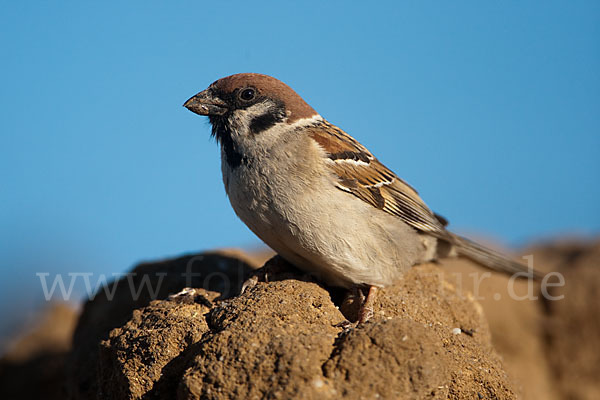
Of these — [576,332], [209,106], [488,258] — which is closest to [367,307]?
[209,106]

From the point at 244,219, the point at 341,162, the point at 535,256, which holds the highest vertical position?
the point at 341,162

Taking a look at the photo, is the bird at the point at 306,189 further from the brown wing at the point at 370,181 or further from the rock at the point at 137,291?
the rock at the point at 137,291

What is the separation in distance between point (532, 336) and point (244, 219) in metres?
5.86

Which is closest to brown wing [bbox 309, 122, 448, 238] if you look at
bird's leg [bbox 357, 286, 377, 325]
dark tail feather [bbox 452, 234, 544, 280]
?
dark tail feather [bbox 452, 234, 544, 280]

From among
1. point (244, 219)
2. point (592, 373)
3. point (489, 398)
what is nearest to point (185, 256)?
point (244, 219)

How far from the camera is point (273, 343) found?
3475 millimetres

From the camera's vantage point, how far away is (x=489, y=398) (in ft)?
12.9

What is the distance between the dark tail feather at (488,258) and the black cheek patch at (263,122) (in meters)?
2.41

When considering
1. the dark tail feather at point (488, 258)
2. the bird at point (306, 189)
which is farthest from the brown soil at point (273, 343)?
the dark tail feather at point (488, 258)

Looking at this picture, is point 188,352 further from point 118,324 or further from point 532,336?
point 532,336

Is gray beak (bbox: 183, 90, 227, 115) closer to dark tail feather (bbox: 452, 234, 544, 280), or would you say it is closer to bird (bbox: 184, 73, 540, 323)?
bird (bbox: 184, 73, 540, 323)

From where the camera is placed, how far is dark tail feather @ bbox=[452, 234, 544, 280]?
240 inches

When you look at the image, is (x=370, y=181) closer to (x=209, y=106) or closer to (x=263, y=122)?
(x=263, y=122)

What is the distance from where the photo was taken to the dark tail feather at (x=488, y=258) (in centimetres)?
609
